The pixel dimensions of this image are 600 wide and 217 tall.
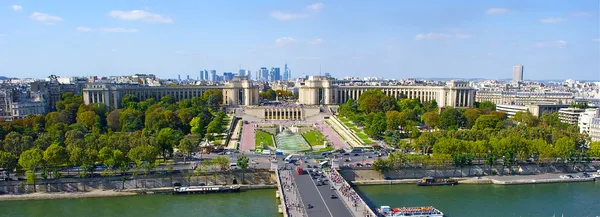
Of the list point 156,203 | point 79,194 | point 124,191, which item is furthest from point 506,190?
point 79,194

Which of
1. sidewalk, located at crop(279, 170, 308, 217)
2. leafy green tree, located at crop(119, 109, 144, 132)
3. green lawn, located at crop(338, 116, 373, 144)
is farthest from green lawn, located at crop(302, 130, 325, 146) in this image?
leafy green tree, located at crop(119, 109, 144, 132)

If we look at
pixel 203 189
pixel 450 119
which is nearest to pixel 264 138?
pixel 203 189

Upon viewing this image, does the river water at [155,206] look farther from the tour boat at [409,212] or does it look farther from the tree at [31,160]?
the tour boat at [409,212]

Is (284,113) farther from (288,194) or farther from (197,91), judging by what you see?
(288,194)

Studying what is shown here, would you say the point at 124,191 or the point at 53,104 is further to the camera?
the point at 53,104

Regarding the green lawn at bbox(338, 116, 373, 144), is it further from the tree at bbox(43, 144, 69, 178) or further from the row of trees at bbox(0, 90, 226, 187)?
the tree at bbox(43, 144, 69, 178)

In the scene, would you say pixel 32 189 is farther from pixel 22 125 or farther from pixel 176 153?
pixel 22 125

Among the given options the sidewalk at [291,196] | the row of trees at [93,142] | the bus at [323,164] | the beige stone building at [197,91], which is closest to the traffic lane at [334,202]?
the sidewalk at [291,196]
